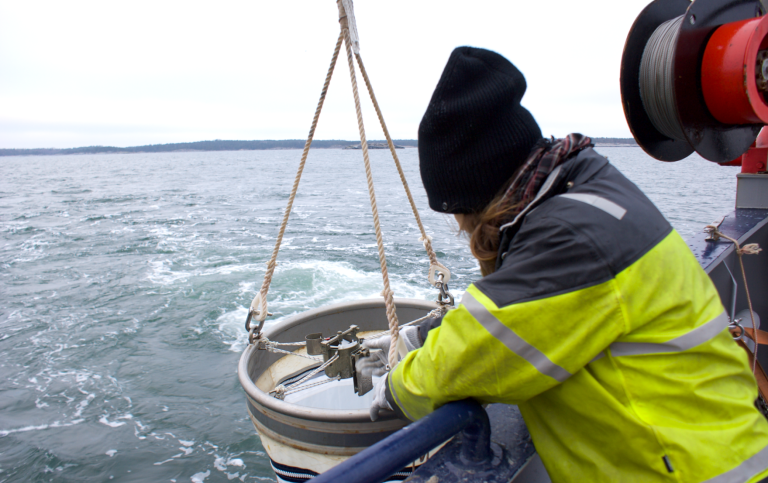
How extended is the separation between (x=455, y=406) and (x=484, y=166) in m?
0.58

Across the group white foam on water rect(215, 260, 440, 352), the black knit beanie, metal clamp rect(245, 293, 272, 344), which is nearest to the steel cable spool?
the black knit beanie

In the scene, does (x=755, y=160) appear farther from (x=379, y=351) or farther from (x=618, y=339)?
(x=618, y=339)

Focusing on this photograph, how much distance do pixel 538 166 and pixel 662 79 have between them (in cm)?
144

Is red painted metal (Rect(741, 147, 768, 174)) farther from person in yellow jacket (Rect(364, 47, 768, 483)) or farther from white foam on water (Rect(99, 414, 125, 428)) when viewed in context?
white foam on water (Rect(99, 414, 125, 428))

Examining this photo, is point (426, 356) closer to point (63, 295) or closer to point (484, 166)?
point (484, 166)

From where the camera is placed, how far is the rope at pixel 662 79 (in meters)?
1.99

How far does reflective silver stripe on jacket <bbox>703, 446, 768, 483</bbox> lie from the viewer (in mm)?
886

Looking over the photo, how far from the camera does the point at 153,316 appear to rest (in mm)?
7086

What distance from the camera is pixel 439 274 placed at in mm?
2945

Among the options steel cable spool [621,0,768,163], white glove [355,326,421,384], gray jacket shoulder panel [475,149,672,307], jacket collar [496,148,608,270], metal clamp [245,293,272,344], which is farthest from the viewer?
metal clamp [245,293,272,344]

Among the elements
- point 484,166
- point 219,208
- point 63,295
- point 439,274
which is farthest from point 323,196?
point 484,166

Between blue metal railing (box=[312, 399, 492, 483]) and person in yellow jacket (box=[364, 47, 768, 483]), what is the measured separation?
0.07m

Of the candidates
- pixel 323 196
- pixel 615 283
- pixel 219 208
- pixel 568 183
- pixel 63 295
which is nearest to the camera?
pixel 615 283

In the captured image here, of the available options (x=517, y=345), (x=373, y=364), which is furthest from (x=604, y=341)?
(x=373, y=364)
